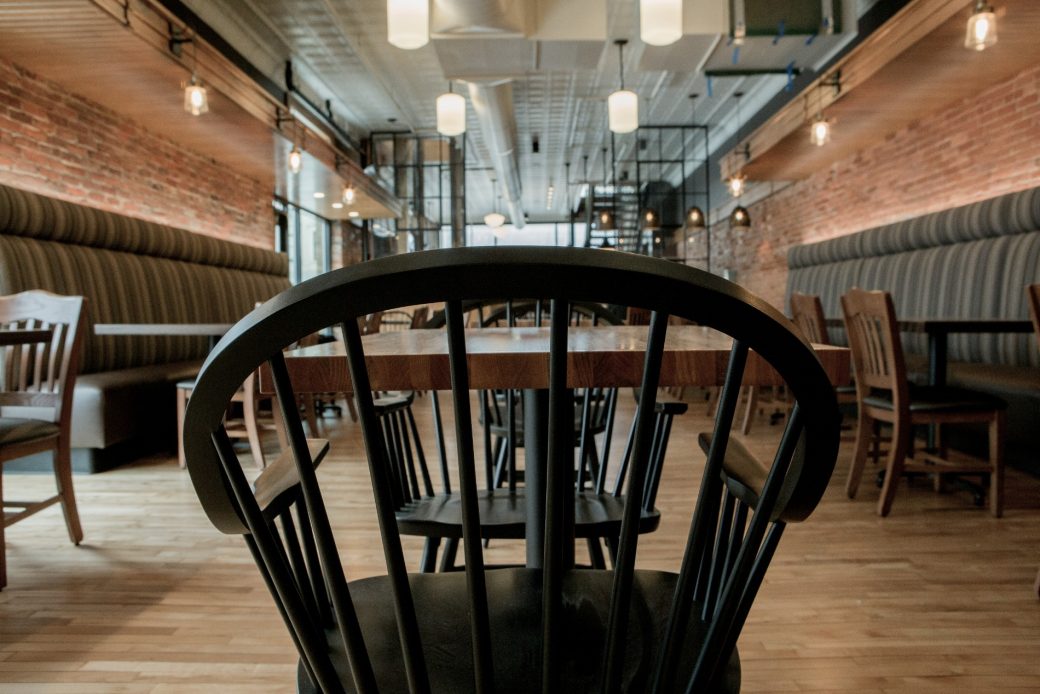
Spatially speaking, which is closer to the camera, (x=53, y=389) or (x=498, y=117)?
(x=53, y=389)

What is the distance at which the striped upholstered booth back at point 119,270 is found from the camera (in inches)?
158

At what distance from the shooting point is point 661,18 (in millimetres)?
3879

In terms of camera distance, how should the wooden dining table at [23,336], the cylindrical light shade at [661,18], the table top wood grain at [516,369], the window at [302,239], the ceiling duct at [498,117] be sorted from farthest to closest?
the window at [302,239]
the ceiling duct at [498,117]
the cylindrical light shade at [661,18]
the wooden dining table at [23,336]
the table top wood grain at [516,369]

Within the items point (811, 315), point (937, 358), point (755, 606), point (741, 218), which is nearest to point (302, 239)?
point (741, 218)

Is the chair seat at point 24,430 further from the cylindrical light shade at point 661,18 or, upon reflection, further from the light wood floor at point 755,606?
the cylindrical light shade at point 661,18

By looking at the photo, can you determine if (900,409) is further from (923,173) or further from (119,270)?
(119,270)

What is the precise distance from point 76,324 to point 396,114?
27.3 feet

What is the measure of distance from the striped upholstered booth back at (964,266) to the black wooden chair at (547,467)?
4.28 m

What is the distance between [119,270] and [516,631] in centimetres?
504

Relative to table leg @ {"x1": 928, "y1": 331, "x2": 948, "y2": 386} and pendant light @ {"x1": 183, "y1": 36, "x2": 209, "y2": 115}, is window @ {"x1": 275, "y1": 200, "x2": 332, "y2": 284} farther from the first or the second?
table leg @ {"x1": 928, "y1": 331, "x2": 948, "y2": 386}

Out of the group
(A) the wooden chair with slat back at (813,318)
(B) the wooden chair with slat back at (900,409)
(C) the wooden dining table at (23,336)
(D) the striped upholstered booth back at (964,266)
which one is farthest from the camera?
(D) the striped upholstered booth back at (964,266)

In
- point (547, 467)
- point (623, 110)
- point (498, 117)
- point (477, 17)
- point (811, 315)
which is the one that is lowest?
point (547, 467)

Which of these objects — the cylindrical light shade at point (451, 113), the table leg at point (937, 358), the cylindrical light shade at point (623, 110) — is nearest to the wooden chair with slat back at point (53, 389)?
the table leg at point (937, 358)

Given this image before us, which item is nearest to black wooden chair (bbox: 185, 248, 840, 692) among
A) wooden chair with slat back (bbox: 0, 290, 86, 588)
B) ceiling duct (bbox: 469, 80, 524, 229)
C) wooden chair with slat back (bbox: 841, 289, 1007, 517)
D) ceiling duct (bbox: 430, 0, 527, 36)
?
wooden chair with slat back (bbox: 0, 290, 86, 588)
